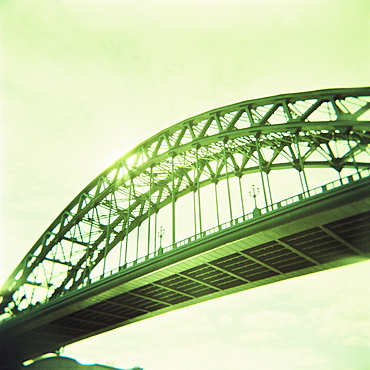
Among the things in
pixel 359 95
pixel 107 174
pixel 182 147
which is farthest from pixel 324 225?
pixel 107 174

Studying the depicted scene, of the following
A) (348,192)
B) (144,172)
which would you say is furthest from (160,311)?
(348,192)

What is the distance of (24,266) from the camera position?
65.2 meters

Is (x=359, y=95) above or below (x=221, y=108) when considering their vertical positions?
below

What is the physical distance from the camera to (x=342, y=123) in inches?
1231

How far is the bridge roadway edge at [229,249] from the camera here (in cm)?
2730

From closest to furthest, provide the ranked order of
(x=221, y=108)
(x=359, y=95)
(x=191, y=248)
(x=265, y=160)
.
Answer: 1. (x=359, y=95)
2. (x=191, y=248)
3. (x=221, y=108)
4. (x=265, y=160)

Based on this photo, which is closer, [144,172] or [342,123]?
[342,123]

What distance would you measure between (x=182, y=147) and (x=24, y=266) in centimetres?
3772

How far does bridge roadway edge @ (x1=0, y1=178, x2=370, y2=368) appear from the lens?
27.3 meters

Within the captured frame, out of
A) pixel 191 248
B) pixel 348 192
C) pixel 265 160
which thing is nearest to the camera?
pixel 348 192

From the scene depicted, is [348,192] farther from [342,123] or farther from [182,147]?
[182,147]

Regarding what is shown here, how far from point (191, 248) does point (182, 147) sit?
41.6 ft

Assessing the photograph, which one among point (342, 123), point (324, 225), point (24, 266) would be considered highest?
point (24, 266)

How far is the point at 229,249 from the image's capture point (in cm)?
3316
